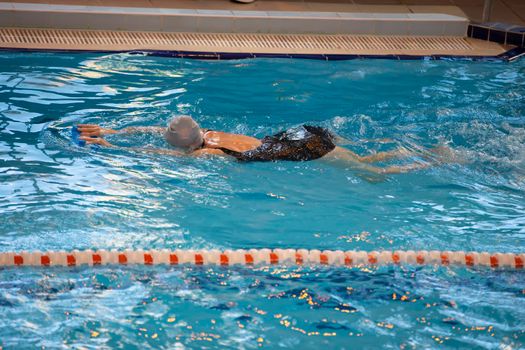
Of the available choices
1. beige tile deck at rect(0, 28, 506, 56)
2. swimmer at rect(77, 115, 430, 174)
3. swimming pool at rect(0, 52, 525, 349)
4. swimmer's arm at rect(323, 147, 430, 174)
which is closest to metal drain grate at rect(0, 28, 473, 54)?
beige tile deck at rect(0, 28, 506, 56)

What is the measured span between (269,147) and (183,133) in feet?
2.10

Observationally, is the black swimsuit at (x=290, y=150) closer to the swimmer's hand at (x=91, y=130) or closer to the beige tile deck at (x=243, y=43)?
the swimmer's hand at (x=91, y=130)

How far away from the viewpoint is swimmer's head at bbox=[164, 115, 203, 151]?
5.46 m

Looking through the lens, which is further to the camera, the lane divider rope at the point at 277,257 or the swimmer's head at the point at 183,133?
the swimmer's head at the point at 183,133

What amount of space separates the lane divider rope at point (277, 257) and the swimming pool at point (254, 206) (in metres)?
0.05

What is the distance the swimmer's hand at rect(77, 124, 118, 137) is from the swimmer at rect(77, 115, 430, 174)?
0.03 m

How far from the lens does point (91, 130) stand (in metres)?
5.92

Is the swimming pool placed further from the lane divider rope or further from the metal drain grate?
the metal drain grate

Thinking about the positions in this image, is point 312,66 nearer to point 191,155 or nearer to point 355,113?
point 355,113

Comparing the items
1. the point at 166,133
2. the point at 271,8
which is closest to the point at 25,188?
the point at 166,133

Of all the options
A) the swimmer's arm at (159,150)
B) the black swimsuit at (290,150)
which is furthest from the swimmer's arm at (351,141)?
the swimmer's arm at (159,150)

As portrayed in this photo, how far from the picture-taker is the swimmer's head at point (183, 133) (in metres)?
5.46

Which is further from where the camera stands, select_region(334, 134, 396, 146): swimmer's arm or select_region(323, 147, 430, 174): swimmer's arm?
select_region(334, 134, 396, 146): swimmer's arm

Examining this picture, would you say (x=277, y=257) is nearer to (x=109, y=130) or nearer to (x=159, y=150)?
(x=159, y=150)
